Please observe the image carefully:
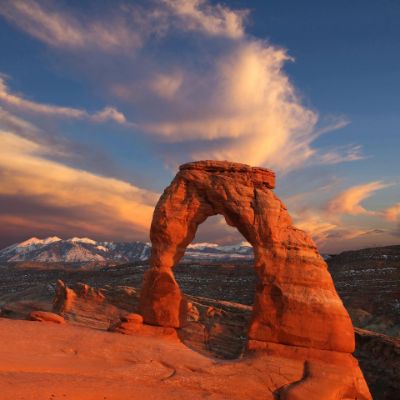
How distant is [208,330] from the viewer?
24.5 metres

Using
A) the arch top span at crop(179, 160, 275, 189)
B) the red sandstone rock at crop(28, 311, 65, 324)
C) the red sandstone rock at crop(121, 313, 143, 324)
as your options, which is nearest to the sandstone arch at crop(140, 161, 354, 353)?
the arch top span at crop(179, 160, 275, 189)

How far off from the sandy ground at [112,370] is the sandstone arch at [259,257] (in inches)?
69.1

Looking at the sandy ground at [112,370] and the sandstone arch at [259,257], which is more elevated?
the sandstone arch at [259,257]

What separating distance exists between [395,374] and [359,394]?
30.6 feet

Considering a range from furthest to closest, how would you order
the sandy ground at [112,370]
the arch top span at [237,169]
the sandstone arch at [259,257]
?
the arch top span at [237,169] → the sandstone arch at [259,257] → the sandy ground at [112,370]

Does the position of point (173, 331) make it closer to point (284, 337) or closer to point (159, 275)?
point (159, 275)

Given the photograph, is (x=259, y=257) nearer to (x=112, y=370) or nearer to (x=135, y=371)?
(x=135, y=371)

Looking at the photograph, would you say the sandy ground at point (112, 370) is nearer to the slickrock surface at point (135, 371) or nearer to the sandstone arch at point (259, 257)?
the slickrock surface at point (135, 371)

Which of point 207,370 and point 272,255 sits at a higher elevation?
point 272,255

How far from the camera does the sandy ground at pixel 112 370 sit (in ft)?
29.5

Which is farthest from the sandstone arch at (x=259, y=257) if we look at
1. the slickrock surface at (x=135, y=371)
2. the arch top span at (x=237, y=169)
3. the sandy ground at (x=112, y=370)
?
the sandy ground at (x=112, y=370)

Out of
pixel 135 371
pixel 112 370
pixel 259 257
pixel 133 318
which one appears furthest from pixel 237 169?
pixel 112 370

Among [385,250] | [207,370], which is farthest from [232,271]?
[207,370]

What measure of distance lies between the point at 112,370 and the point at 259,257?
7.70 metres
